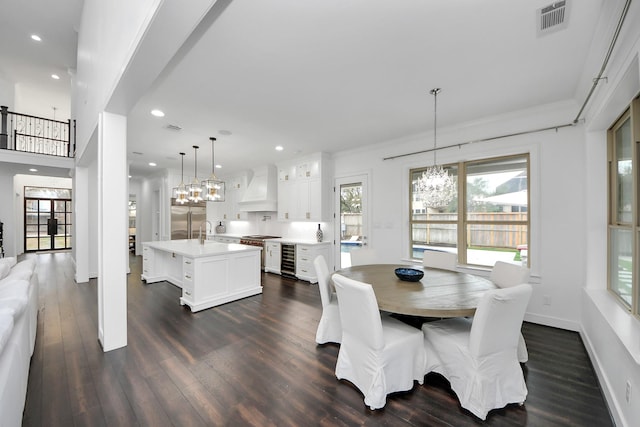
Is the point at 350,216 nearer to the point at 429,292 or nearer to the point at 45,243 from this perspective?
the point at 429,292

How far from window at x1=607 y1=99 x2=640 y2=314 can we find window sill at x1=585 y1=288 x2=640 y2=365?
0.06 meters

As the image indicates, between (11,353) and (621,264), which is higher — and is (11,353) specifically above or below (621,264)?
below

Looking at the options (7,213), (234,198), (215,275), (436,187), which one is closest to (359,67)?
(436,187)

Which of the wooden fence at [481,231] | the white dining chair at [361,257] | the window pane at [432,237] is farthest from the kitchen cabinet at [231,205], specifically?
the wooden fence at [481,231]

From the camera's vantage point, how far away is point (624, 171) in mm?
2316

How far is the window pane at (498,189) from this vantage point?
3516 millimetres

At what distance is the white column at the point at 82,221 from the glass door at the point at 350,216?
5.30m

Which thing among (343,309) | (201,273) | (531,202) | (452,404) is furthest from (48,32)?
(531,202)

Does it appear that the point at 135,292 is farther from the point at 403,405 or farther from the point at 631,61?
the point at 631,61

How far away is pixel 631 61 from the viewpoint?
5.23ft

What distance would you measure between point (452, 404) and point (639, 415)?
965 millimetres

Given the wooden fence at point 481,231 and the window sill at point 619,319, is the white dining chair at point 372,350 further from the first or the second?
the wooden fence at point 481,231

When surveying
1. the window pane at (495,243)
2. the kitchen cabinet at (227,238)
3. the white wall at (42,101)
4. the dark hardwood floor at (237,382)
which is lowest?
the dark hardwood floor at (237,382)

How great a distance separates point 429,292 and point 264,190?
5251 millimetres
